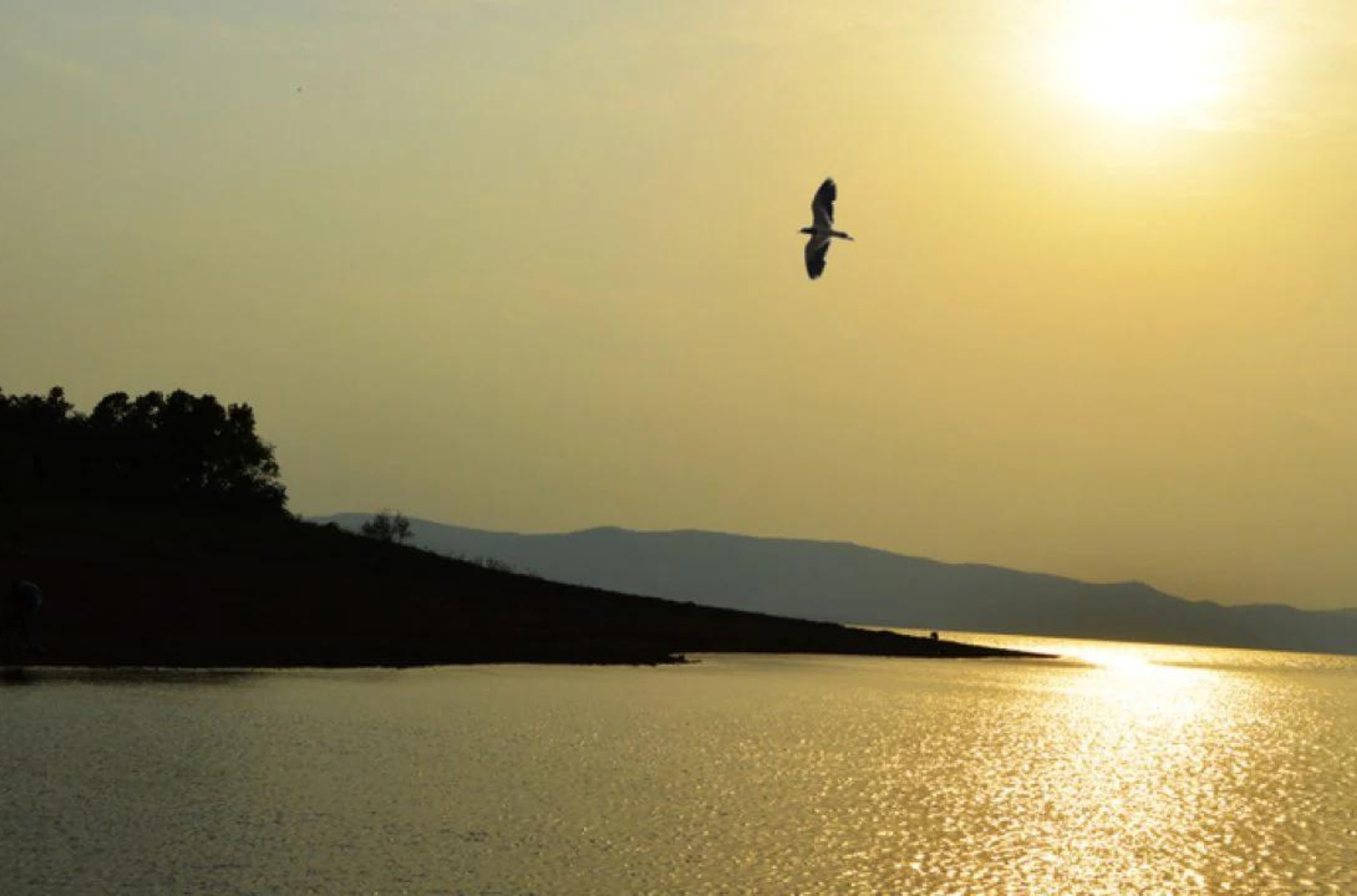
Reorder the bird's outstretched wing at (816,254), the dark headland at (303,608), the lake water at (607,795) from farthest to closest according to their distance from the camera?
the dark headland at (303,608)
the bird's outstretched wing at (816,254)
the lake water at (607,795)

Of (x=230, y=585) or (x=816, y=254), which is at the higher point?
(x=816, y=254)

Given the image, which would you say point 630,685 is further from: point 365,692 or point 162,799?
point 162,799

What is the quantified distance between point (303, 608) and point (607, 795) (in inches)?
2058

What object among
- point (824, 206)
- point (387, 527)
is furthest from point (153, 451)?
point (824, 206)

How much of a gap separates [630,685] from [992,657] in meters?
79.6

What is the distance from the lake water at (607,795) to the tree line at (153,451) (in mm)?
55485

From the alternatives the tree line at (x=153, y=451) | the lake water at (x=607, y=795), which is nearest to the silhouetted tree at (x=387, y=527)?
the tree line at (x=153, y=451)

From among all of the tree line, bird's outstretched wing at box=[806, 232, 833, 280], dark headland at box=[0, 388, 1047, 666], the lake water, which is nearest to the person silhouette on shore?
dark headland at box=[0, 388, 1047, 666]

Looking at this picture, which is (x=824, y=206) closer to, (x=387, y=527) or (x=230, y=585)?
(x=230, y=585)

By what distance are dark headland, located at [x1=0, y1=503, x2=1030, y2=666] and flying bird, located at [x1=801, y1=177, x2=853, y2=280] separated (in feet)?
85.4

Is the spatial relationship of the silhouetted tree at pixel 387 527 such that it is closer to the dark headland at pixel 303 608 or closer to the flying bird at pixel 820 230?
the dark headland at pixel 303 608

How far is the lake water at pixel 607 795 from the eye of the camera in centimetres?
2812

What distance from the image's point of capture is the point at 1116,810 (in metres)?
40.7

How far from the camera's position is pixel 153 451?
4631 inches
